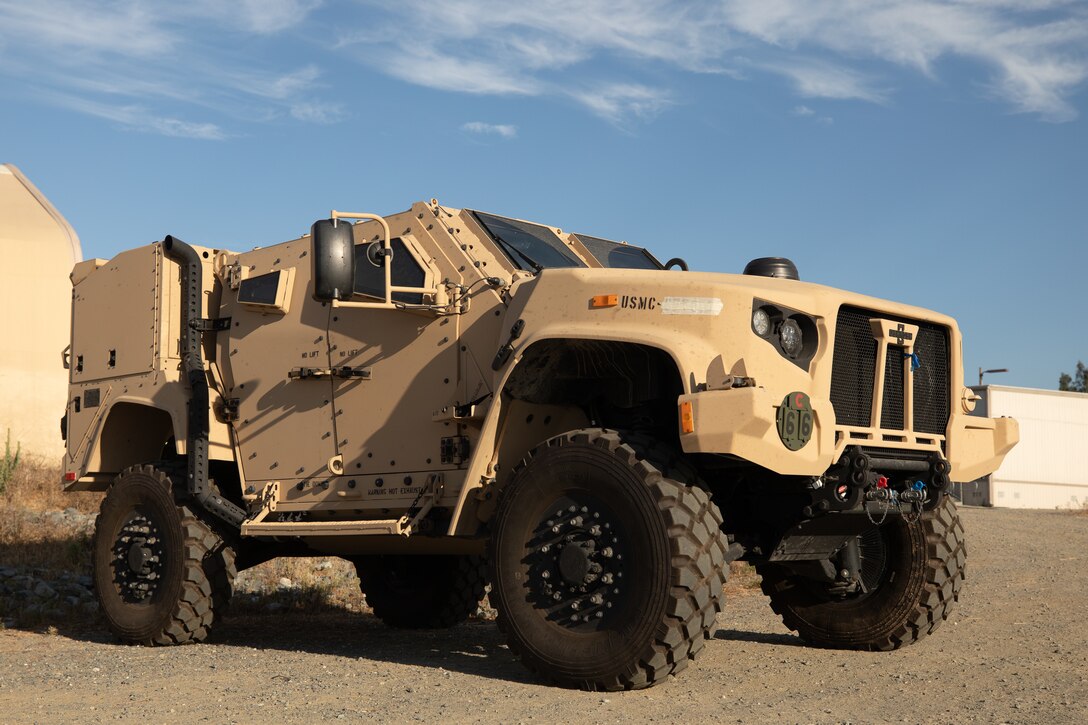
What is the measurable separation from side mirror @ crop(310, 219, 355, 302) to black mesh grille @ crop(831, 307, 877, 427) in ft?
8.80

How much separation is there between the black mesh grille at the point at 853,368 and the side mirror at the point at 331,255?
2682 millimetres

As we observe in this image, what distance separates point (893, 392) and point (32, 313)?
2040 centimetres

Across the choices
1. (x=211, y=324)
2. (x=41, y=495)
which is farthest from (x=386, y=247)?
(x=41, y=495)

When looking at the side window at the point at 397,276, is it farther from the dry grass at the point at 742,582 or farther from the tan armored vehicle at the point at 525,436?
the dry grass at the point at 742,582

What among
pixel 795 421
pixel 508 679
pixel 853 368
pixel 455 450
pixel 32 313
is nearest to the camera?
pixel 795 421

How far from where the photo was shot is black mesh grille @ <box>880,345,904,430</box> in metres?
6.50

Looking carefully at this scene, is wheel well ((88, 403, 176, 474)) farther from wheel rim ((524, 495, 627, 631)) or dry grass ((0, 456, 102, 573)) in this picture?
wheel rim ((524, 495, 627, 631))

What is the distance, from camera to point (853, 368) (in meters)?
6.37

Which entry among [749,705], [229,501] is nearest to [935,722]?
[749,705]

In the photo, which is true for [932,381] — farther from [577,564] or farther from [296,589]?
[296,589]

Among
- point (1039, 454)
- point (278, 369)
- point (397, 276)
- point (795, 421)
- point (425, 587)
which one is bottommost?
point (425, 587)

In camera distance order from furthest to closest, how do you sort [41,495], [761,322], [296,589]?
[41,495], [296,589], [761,322]

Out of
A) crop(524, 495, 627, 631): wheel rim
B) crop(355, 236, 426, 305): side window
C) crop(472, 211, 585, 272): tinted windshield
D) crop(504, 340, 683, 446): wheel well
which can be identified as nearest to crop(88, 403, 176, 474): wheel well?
crop(355, 236, 426, 305): side window

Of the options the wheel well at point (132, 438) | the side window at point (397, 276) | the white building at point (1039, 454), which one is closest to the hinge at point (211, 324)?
the wheel well at point (132, 438)
